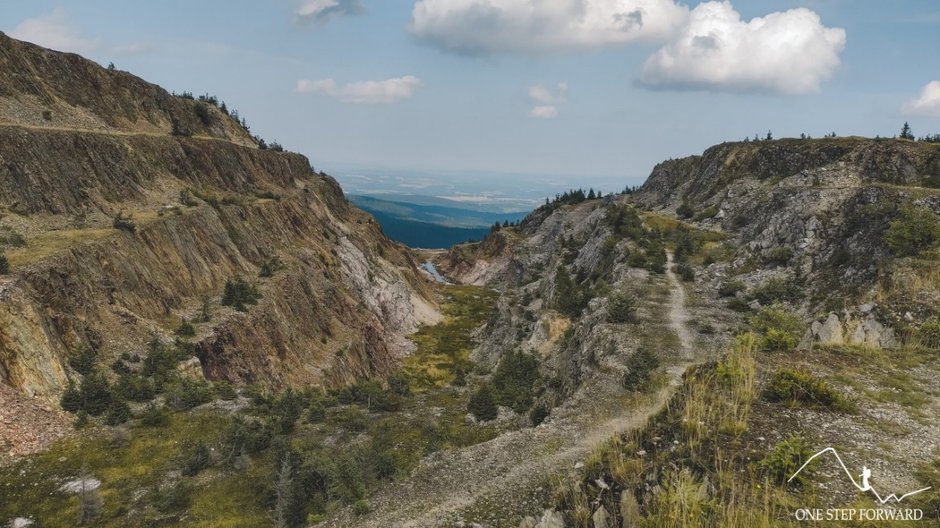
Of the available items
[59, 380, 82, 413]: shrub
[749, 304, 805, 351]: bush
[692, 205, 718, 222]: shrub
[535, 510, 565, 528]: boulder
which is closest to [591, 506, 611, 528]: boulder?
[535, 510, 565, 528]: boulder

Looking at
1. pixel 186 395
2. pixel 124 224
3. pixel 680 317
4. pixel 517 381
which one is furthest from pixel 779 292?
pixel 124 224

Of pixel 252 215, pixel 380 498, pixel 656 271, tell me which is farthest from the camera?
pixel 252 215

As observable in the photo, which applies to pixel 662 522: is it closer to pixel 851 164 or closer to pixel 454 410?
pixel 454 410

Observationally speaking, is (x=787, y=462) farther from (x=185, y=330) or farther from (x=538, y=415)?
(x=185, y=330)

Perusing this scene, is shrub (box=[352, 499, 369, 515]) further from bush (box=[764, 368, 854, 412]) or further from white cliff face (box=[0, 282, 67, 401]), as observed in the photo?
white cliff face (box=[0, 282, 67, 401])

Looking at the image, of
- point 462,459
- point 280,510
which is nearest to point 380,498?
point 462,459

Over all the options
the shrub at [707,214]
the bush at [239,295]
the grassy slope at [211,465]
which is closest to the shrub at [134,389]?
the grassy slope at [211,465]

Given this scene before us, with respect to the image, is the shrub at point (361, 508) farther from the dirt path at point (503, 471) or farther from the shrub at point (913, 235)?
the shrub at point (913, 235)
